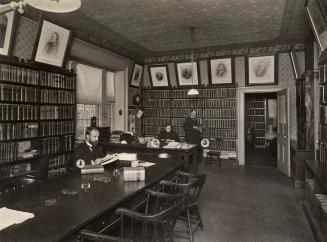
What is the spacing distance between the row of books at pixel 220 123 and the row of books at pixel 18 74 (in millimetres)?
5694

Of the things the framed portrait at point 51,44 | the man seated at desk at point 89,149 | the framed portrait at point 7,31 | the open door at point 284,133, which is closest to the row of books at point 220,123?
the open door at point 284,133

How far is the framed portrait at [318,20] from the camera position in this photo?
158 inches

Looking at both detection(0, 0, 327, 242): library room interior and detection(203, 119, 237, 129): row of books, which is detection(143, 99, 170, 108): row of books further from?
detection(203, 119, 237, 129): row of books

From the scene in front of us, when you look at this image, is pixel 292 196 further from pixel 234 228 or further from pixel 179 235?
pixel 179 235

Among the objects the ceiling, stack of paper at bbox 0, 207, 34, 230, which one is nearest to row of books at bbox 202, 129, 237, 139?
the ceiling

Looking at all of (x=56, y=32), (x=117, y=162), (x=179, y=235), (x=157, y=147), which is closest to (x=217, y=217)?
(x=179, y=235)

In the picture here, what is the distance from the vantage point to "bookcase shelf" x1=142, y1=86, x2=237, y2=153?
29.3 feet

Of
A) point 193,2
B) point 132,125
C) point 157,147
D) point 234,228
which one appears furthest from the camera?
point 132,125

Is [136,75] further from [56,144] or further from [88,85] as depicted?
[56,144]

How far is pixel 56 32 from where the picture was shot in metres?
5.51

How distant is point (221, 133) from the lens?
29.7 feet

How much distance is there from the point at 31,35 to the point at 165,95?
5.16 meters

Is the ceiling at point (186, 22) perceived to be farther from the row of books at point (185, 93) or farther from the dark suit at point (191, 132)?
the dark suit at point (191, 132)

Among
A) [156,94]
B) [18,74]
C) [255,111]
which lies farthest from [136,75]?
[255,111]
